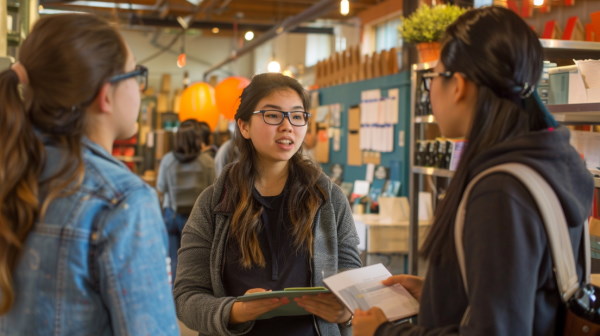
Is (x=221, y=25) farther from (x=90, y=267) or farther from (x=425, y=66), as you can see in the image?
(x=90, y=267)

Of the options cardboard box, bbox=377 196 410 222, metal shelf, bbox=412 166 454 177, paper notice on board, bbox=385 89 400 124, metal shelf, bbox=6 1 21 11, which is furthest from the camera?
paper notice on board, bbox=385 89 400 124

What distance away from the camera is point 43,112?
1325mm

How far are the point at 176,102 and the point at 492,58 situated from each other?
16.2 meters

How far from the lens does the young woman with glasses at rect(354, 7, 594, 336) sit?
1274 mm

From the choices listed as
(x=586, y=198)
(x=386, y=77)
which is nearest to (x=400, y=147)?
(x=386, y=77)

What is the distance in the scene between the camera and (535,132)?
4.42ft

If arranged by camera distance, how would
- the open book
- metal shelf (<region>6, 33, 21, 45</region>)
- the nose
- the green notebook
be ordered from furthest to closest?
metal shelf (<region>6, 33, 21, 45</region>) → the nose → the green notebook → the open book

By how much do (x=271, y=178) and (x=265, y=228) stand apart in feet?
0.67

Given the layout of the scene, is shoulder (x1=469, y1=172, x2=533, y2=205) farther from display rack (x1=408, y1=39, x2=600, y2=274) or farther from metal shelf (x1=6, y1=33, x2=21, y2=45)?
metal shelf (x1=6, y1=33, x2=21, y2=45)

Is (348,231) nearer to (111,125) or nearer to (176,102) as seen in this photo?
(111,125)

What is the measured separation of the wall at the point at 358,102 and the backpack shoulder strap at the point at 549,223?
18.1ft

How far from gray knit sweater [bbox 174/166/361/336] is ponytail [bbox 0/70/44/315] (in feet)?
2.78

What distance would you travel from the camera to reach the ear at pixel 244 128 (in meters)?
2.31

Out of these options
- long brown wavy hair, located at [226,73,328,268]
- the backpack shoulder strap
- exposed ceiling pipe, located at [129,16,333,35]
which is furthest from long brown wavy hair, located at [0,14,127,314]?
exposed ceiling pipe, located at [129,16,333,35]
